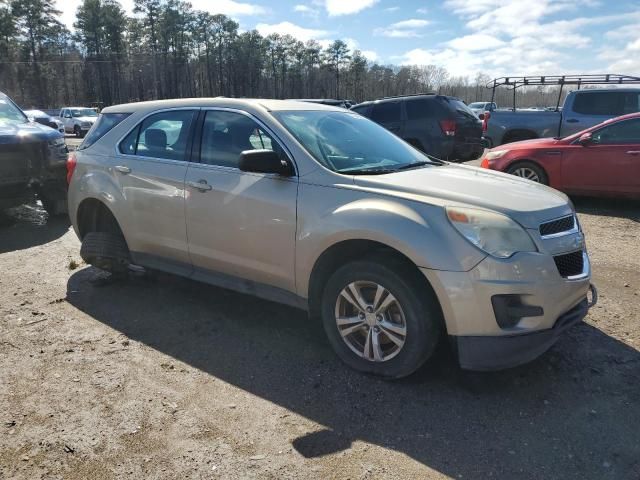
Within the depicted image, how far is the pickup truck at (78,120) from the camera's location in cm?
3254

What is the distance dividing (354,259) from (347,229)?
0.25 metres

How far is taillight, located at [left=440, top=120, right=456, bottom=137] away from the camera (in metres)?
11.0

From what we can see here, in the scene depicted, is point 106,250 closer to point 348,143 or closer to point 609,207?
point 348,143

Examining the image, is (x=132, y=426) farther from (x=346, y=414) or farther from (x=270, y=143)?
(x=270, y=143)

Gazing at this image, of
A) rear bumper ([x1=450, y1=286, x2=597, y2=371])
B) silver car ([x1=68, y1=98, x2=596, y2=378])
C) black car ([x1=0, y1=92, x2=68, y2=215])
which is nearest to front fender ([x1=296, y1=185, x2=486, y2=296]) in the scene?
silver car ([x1=68, y1=98, x2=596, y2=378])

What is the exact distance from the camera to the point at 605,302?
14.8 feet

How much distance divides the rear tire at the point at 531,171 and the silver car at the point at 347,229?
4.88 meters

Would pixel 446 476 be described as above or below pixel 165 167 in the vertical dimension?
below

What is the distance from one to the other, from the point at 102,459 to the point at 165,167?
2414mm

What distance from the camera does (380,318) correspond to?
322 centimetres

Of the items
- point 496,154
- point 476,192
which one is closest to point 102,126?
point 476,192

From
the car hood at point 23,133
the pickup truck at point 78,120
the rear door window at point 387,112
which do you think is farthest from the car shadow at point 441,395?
the pickup truck at point 78,120

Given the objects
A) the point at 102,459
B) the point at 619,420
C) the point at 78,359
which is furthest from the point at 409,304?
the point at 78,359

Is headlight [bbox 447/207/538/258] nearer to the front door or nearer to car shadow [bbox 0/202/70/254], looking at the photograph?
the front door
